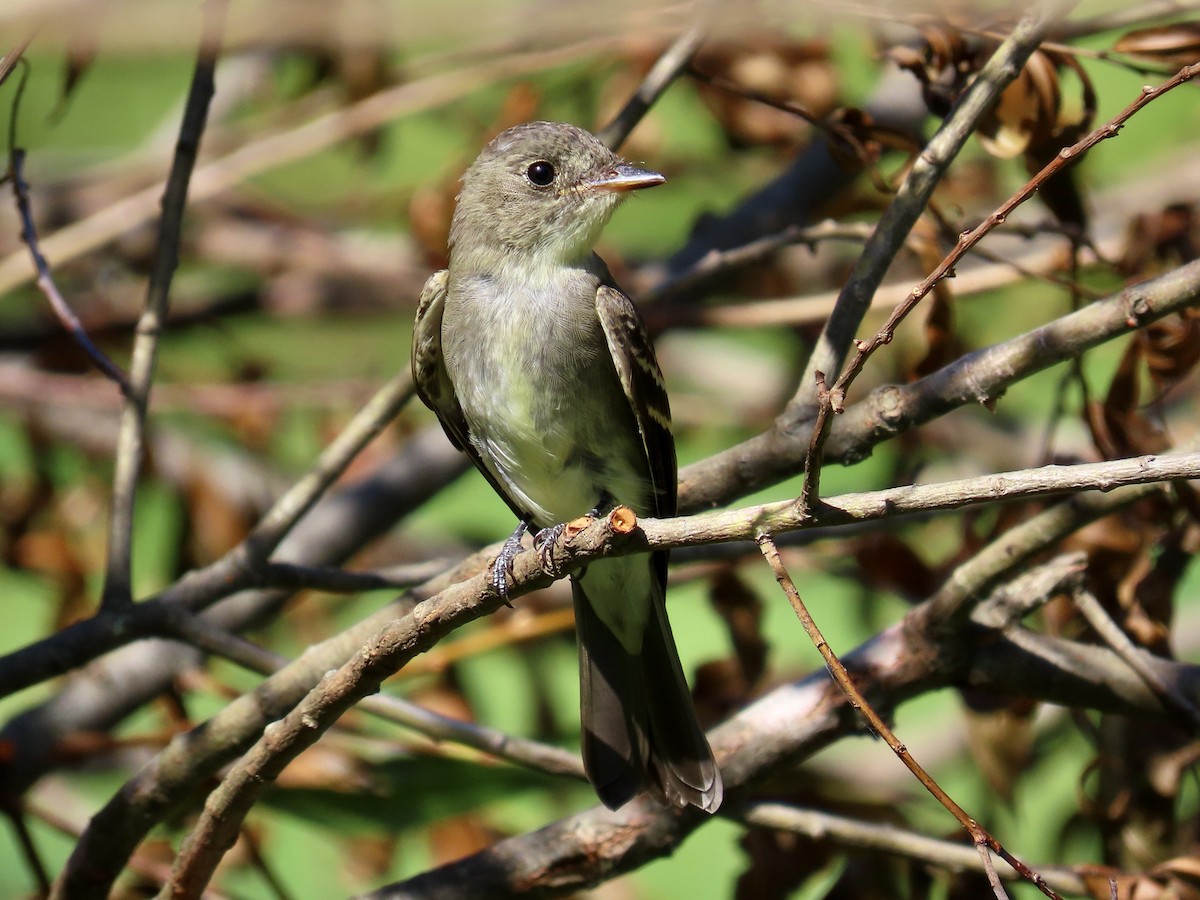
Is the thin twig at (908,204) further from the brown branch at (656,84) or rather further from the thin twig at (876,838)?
the thin twig at (876,838)

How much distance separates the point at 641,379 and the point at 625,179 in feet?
1.75

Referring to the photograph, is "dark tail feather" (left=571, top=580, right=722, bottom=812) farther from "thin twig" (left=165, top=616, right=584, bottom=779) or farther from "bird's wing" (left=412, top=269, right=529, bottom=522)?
"bird's wing" (left=412, top=269, right=529, bottom=522)

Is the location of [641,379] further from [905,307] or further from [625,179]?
[905,307]

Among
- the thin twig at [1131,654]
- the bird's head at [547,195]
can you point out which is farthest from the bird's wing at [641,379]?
the thin twig at [1131,654]

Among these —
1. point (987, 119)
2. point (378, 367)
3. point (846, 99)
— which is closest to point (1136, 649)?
point (987, 119)

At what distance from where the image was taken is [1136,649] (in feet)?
9.88

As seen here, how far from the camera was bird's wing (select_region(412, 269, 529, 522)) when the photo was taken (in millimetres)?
3699

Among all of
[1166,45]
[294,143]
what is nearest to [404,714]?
[1166,45]

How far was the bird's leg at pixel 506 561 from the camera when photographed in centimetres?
235

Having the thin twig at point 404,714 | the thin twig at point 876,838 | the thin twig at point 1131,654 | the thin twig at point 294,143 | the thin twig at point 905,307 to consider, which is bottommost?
the thin twig at point 876,838

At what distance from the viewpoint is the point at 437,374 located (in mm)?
3730

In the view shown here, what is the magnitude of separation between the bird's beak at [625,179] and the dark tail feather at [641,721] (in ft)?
3.33

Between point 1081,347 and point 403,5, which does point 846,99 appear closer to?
point 403,5

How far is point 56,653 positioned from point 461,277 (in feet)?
4.54
